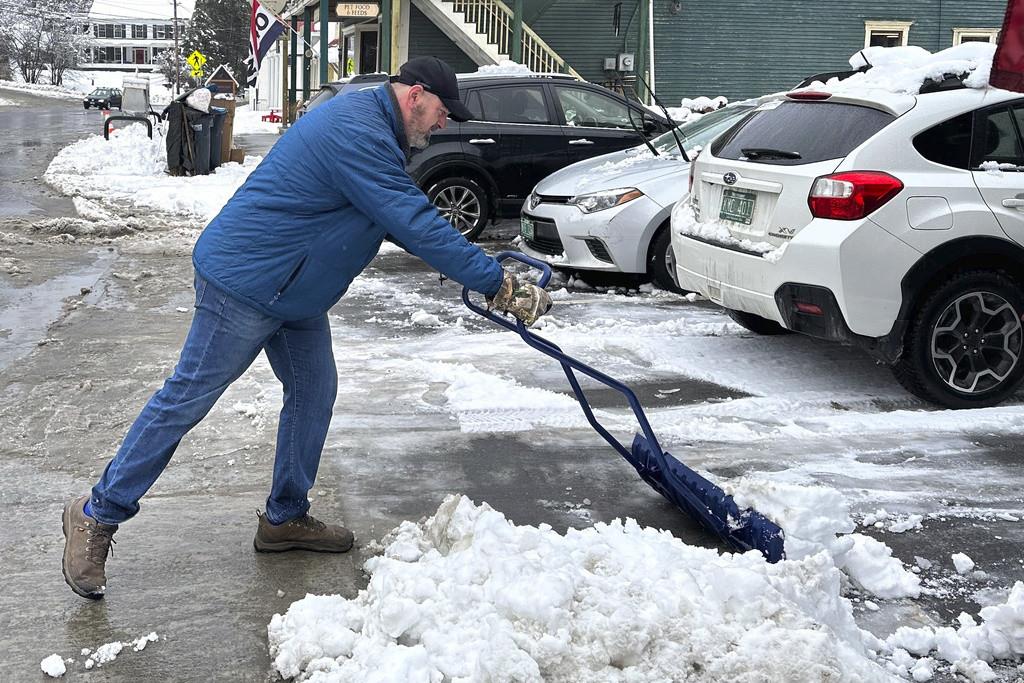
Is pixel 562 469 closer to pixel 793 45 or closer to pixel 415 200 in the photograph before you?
pixel 415 200

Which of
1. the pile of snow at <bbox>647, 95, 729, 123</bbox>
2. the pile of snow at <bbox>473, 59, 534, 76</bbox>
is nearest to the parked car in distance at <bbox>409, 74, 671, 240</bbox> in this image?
the pile of snow at <bbox>473, 59, 534, 76</bbox>

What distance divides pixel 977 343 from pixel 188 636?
440cm

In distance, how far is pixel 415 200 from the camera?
12.0ft

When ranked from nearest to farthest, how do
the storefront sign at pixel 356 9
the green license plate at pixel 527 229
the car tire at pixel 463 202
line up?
1. the green license plate at pixel 527 229
2. the car tire at pixel 463 202
3. the storefront sign at pixel 356 9

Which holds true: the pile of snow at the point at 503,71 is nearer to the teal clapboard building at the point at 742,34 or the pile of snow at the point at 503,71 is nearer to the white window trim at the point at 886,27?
the teal clapboard building at the point at 742,34

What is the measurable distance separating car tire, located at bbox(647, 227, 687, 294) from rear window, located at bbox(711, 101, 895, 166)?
2.29m

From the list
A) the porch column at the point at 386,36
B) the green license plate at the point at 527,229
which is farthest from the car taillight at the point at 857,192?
the porch column at the point at 386,36

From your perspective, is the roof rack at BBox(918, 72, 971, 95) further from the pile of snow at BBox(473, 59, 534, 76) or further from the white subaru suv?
the pile of snow at BBox(473, 59, 534, 76)

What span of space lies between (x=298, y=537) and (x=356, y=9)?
20926 mm

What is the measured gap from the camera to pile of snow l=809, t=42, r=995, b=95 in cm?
619

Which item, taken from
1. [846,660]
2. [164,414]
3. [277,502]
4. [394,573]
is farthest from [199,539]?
[846,660]

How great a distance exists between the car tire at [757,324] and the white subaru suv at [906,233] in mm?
1140

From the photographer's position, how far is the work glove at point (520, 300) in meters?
3.85

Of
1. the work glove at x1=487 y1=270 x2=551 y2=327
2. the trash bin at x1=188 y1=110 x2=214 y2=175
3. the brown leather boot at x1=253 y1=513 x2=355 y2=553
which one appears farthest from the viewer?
the trash bin at x1=188 y1=110 x2=214 y2=175
